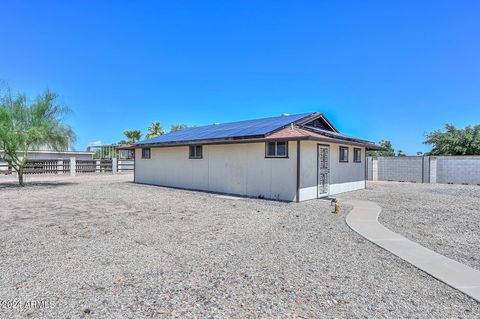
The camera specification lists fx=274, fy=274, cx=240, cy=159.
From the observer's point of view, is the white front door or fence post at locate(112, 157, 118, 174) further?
fence post at locate(112, 157, 118, 174)

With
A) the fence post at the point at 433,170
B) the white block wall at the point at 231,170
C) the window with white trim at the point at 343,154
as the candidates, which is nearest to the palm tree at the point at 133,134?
the white block wall at the point at 231,170

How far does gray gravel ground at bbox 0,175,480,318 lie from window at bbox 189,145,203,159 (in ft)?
Answer: 24.3

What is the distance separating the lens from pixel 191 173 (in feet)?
48.8

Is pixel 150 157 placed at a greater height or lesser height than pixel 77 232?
greater

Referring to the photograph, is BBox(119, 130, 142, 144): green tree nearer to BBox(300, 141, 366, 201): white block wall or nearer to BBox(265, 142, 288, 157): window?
BBox(300, 141, 366, 201): white block wall

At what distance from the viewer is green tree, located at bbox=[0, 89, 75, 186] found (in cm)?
1473

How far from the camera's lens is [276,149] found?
1111cm

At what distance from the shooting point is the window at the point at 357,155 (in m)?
15.2

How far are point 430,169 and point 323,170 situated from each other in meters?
12.0

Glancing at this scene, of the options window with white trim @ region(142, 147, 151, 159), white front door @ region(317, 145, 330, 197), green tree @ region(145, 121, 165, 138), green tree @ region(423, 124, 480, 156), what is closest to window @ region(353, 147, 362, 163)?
white front door @ region(317, 145, 330, 197)

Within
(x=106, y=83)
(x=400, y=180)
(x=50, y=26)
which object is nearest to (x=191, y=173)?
(x=50, y=26)

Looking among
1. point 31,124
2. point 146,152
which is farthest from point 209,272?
point 31,124

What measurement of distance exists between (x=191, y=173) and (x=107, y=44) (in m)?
9.23

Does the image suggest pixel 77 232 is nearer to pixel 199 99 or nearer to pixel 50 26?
pixel 50 26
